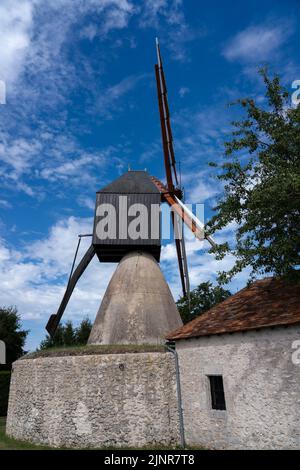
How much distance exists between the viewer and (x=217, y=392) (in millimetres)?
10656

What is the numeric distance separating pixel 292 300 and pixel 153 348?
16.3 feet

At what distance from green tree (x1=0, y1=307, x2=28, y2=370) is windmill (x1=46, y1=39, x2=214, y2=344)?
563 inches

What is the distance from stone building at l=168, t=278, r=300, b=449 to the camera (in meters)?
8.81

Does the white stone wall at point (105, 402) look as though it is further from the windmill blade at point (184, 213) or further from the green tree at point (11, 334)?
the green tree at point (11, 334)

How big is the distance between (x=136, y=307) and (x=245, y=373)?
5480 mm

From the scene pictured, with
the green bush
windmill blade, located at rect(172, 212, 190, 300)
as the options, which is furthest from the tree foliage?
windmill blade, located at rect(172, 212, 190, 300)

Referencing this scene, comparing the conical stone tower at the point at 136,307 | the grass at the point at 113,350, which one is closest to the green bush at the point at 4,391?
the conical stone tower at the point at 136,307

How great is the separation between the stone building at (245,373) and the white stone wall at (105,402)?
0.73m

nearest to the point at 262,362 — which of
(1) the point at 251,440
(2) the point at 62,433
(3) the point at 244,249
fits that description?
(1) the point at 251,440

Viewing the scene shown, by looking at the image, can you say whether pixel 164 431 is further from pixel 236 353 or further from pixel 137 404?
pixel 236 353

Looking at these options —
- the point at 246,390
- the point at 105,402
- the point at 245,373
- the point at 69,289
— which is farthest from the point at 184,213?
the point at 105,402

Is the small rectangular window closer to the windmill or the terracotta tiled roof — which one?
the terracotta tiled roof

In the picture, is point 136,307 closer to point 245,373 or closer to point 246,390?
point 245,373

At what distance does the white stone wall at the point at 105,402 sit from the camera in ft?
36.2
